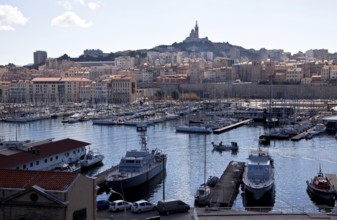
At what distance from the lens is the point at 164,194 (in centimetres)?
1095

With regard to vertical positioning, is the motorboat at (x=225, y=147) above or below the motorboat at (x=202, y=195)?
below

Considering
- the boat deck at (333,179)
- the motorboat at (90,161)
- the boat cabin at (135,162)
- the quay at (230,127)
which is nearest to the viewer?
the boat deck at (333,179)

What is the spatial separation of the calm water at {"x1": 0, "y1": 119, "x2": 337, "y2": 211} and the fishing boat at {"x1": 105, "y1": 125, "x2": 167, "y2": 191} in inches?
12.8

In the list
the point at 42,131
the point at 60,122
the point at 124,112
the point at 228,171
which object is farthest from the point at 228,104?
the point at 228,171

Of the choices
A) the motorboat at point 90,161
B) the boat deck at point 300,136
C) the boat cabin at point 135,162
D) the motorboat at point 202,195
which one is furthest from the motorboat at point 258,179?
the boat deck at point 300,136

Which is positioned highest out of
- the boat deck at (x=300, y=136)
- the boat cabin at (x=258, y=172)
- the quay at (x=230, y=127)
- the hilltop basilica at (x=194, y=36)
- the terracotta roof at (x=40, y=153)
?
the hilltop basilica at (x=194, y=36)

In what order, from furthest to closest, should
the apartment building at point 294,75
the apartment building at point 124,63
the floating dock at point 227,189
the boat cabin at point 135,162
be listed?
the apartment building at point 124,63
the apartment building at point 294,75
the boat cabin at point 135,162
the floating dock at point 227,189

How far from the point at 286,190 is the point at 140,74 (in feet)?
151

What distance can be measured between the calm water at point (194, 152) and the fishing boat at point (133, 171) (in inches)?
12.8

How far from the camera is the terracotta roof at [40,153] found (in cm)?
1152

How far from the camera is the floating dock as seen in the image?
32.3 ft

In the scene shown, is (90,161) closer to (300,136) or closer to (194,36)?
(300,136)

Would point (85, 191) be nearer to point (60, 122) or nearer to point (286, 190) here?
point (286, 190)

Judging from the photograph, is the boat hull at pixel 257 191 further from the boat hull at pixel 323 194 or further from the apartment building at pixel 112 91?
the apartment building at pixel 112 91
